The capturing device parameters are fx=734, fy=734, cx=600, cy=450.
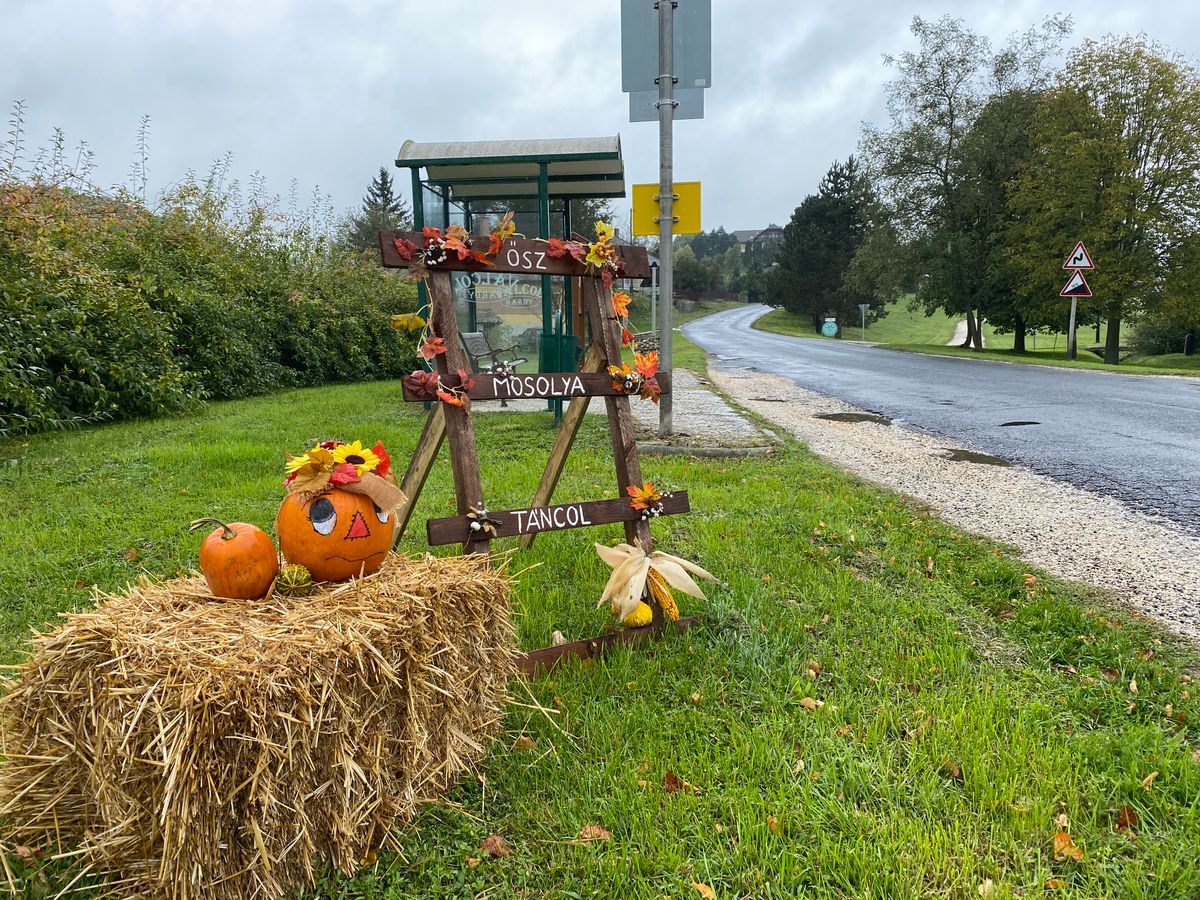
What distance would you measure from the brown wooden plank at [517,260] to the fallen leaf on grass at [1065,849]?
2.54 metres

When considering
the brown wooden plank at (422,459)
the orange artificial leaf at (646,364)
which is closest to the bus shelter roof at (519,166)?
the orange artificial leaf at (646,364)

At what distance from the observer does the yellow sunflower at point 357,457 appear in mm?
2381

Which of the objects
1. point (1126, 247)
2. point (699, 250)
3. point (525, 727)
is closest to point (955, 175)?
point (1126, 247)

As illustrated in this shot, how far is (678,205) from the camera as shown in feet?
24.5

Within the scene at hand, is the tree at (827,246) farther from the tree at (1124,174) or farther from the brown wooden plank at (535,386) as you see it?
the brown wooden plank at (535,386)

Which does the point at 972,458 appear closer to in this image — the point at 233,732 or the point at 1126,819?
the point at 1126,819

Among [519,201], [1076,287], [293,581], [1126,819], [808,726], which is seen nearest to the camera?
[1126,819]

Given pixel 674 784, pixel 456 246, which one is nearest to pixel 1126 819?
pixel 674 784

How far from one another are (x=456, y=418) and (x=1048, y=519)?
169 inches

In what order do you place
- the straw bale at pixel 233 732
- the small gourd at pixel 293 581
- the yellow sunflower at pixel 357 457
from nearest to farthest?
1. the straw bale at pixel 233 732
2. the small gourd at pixel 293 581
3. the yellow sunflower at pixel 357 457

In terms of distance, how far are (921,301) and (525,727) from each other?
38948mm

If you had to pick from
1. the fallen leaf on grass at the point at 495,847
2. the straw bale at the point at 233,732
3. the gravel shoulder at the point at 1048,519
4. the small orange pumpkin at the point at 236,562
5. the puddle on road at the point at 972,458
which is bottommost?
the fallen leaf on grass at the point at 495,847

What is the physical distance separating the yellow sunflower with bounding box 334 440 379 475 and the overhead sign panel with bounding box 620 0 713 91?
5.79 m

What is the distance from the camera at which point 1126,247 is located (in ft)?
85.3
